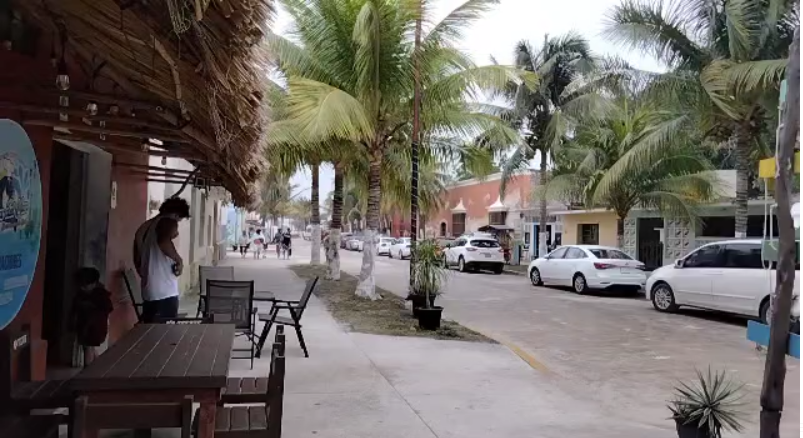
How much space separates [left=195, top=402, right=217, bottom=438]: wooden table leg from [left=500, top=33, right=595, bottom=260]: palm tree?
2353cm

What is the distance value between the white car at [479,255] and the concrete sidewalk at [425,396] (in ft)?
57.1

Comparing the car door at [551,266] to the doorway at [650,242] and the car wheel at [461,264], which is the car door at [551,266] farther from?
the doorway at [650,242]

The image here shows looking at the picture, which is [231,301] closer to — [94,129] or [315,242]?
[94,129]

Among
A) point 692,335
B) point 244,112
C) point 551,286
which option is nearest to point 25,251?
point 244,112

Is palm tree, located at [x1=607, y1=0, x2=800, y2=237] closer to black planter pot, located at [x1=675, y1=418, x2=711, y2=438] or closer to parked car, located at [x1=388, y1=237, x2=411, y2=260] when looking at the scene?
black planter pot, located at [x1=675, y1=418, x2=711, y2=438]

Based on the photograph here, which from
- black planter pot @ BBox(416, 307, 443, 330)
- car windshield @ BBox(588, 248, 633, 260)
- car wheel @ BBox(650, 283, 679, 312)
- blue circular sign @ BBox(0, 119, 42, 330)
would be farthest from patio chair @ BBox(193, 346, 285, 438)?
car windshield @ BBox(588, 248, 633, 260)

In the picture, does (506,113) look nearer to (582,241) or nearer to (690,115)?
(582,241)

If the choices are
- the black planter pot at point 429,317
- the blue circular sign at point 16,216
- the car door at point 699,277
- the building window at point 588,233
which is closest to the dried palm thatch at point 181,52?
the blue circular sign at point 16,216

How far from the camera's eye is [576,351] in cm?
998

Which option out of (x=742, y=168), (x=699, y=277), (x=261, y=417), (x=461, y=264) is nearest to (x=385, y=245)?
(x=461, y=264)

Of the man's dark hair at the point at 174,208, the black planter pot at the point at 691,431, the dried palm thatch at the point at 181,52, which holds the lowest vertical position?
the black planter pot at the point at 691,431

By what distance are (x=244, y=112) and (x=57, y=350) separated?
10.4 feet

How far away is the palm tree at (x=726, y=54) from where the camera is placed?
13.9 meters

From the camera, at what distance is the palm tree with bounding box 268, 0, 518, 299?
39.0 feet
